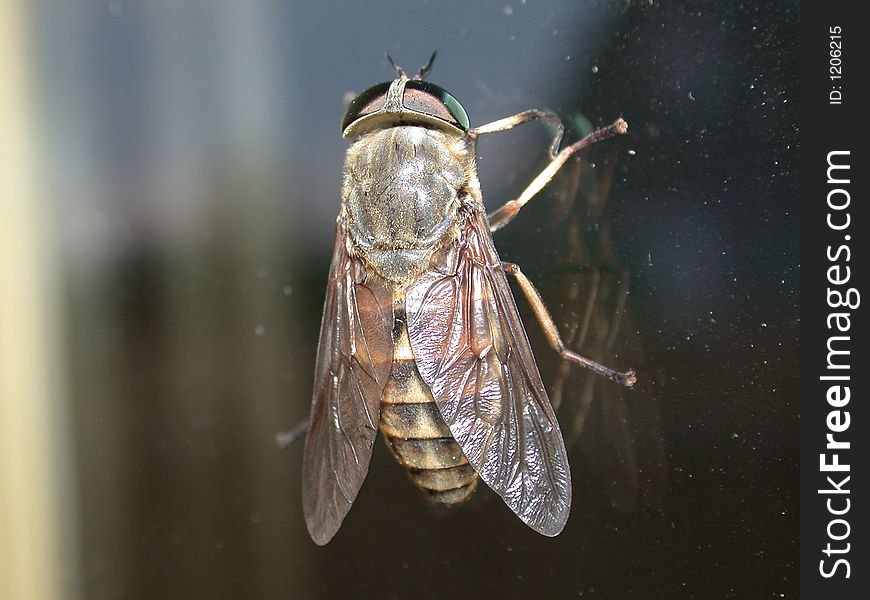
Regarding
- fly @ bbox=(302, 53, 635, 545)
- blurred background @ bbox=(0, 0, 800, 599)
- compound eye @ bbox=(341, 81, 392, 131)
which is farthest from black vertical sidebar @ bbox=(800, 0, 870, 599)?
compound eye @ bbox=(341, 81, 392, 131)

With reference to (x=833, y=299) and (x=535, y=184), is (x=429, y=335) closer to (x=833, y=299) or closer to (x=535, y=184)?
(x=535, y=184)

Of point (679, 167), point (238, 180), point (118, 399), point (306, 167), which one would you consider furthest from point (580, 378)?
point (118, 399)

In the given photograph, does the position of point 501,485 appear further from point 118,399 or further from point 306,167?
point 118,399

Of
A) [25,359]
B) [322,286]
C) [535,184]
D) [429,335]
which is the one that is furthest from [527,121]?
[25,359]

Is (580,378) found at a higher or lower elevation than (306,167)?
lower

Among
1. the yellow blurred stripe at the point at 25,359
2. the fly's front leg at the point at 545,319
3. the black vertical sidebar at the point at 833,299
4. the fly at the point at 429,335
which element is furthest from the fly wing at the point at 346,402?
the yellow blurred stripe at the point at 25,359

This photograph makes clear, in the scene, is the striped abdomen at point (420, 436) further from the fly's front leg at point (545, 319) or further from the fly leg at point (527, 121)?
the fly leg at point (527, 121)

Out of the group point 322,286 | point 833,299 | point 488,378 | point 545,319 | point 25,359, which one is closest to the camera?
point 833,299
